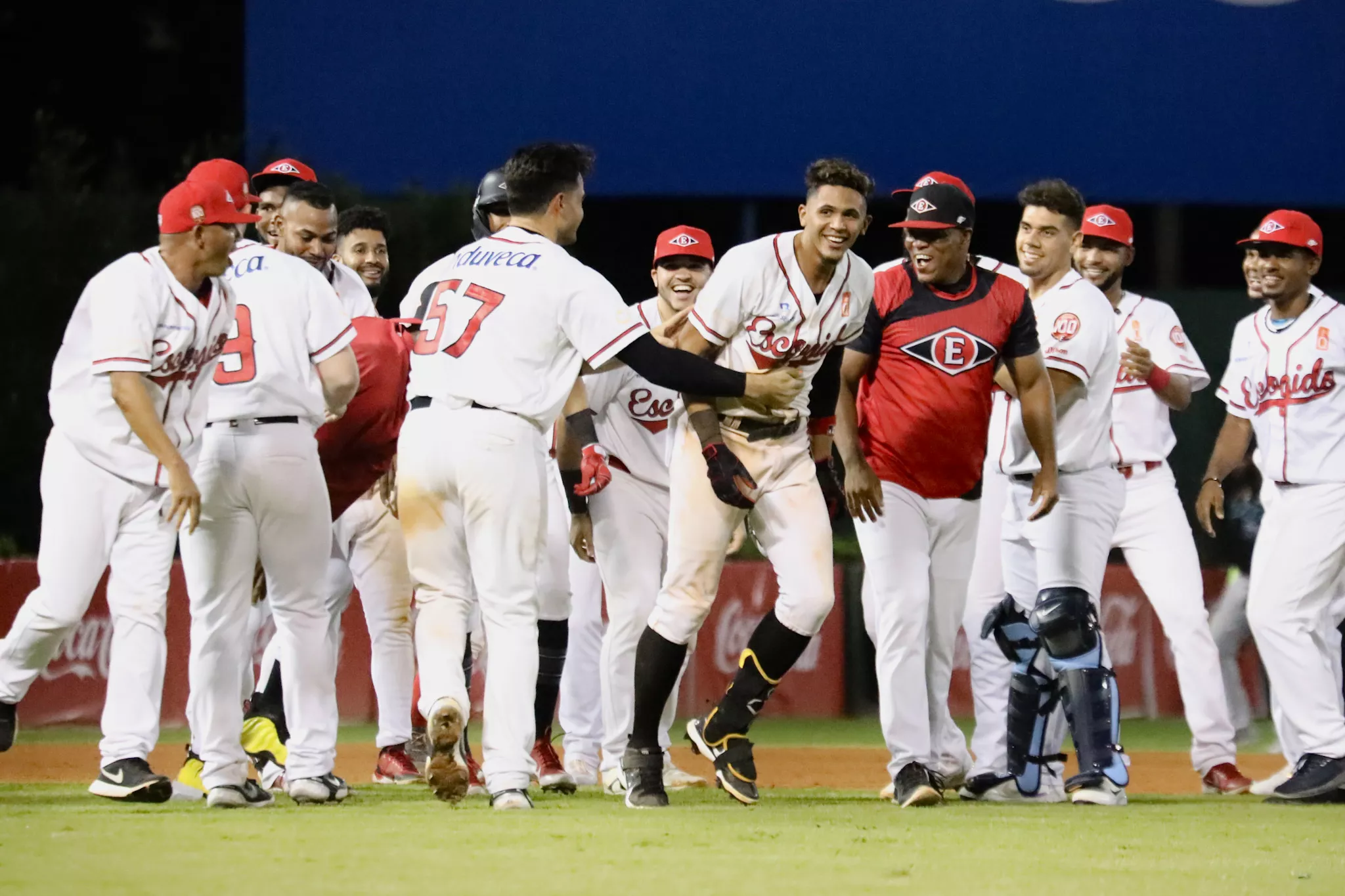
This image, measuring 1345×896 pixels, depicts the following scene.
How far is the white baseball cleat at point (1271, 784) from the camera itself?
7.02 m

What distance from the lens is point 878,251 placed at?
15.5 m

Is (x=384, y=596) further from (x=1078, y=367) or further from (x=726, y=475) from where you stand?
(x=1078, y=367)

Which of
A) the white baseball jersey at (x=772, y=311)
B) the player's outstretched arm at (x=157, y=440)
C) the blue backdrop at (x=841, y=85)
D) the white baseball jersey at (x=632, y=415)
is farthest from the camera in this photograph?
the blue backdrop at (x=841, y=85)

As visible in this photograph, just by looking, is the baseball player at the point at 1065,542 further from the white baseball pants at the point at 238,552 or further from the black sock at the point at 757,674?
the white baseball pants at the point at 238,552

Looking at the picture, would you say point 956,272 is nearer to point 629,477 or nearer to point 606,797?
point 629,477

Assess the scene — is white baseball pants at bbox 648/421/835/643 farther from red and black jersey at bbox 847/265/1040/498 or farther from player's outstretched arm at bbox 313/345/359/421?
player's outstretched arm at bbox 313/345/359/421

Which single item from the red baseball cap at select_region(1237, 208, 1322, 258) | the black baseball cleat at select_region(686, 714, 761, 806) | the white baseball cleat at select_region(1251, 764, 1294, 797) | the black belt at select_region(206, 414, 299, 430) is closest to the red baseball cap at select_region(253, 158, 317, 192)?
the black belt at select_region(206, 414, 299, 430)

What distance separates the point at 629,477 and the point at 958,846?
251 centimetres

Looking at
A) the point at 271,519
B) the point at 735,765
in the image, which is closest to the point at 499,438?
the point at 271,519

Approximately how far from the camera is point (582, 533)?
7234 mm

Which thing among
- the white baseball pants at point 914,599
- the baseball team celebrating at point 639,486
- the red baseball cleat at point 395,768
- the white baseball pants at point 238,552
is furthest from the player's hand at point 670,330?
the red baseball cleat at point 395,768

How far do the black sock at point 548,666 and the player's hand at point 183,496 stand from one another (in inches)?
77.0

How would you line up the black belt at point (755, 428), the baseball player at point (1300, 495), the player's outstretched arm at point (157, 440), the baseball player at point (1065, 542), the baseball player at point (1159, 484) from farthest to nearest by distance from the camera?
the baseball player at point (1159, 484)
the baseball player at point (1300, 495)
the baseball player at point (1065, 542)
the black belt at point (755, 428)
the player's outstretched arm at point (157, 440)

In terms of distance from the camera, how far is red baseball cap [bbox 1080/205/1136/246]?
25.6 ft
